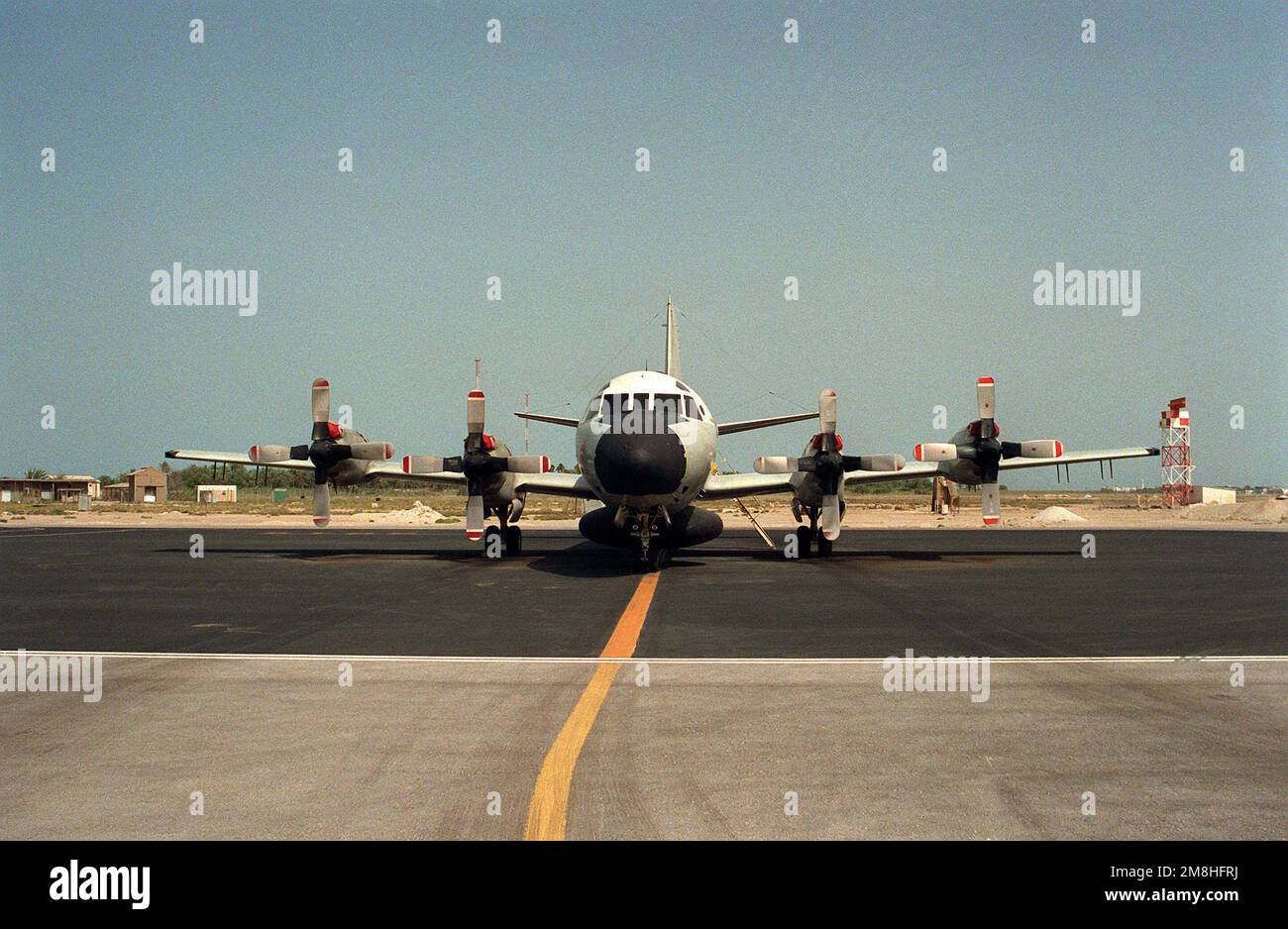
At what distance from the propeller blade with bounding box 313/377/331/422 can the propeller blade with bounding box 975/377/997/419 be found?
1963 cm

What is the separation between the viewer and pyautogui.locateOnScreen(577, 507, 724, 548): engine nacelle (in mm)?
25812

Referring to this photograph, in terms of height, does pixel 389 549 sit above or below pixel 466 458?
below

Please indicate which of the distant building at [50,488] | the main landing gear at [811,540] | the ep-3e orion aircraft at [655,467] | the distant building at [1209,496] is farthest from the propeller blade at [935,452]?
the distant building at [50,488]

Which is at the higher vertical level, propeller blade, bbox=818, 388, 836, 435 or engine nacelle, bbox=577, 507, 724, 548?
propeller blade, bbox=818, 388, 836, 435

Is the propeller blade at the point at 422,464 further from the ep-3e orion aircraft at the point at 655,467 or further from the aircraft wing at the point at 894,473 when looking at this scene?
the aircraft wing at the point at 894,473

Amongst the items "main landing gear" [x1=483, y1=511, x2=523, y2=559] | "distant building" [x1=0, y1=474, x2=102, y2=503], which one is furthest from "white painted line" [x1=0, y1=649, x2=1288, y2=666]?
"distant building" [x1=0, y1=474, x2=102, y2=503]

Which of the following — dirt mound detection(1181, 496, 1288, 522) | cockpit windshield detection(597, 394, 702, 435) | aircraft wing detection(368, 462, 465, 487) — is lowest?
dirt mound detection(1181, 496, 1288, 522)

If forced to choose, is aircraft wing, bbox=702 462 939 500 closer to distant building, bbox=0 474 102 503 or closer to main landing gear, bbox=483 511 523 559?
main landing gear, bbox=483 511 523 559

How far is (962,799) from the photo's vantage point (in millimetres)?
5949

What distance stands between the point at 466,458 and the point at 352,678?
17474mm

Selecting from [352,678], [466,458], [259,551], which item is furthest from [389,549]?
[352,678]

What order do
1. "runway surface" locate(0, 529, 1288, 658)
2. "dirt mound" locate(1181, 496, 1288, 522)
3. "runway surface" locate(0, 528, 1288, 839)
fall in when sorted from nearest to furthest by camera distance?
1. "runway surface" locate(0, 528, 1288, 839)
2. "runway surface" locate(0, 529, 1288, 658)
3. "dirt mound" locate(1181, 496, 1288, 522)
